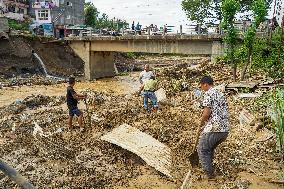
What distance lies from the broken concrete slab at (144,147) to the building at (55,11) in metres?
49.2

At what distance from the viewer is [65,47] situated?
4009 cm

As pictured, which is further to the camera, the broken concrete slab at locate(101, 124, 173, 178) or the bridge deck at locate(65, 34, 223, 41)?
the bridge deck at locate(65, 34, 223, 41)

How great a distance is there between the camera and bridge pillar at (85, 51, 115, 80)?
35.7 m

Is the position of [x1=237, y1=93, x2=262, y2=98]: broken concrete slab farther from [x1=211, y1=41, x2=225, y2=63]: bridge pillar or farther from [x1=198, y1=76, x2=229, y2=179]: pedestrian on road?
[x1=211, y1=41, x2=225, y2=63]: bridge pillar

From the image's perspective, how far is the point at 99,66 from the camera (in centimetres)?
3694

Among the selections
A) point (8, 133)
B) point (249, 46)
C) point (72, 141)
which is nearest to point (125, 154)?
point (72, 141)

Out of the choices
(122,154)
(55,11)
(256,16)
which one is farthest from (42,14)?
(122,154)

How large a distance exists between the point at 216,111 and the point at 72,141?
458cm

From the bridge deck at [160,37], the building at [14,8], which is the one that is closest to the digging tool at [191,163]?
the bridge deck at [160,37]

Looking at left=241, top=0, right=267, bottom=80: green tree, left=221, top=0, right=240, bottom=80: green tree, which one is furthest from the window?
left=241, top=0, right=267, bottom=80: green tree

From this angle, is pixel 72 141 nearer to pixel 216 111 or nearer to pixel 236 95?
pixel 216 111

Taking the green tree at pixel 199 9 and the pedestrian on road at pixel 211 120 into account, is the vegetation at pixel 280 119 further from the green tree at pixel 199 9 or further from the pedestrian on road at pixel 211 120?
the green tree at pixel 199 9

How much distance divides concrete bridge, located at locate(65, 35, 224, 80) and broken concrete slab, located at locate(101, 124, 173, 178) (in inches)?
728

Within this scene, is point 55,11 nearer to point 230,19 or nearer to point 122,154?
point 230,19
